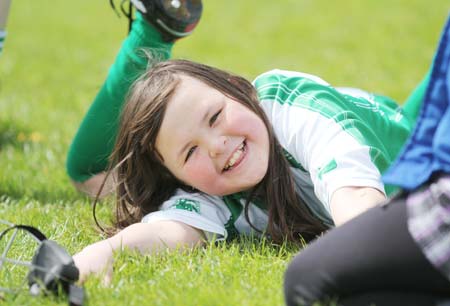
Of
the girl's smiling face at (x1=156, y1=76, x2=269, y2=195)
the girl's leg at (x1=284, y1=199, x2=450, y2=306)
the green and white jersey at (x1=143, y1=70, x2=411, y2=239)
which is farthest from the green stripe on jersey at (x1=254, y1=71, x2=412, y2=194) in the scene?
the girl's leg at (x1=284, y1=199, x2=450, y2=306)

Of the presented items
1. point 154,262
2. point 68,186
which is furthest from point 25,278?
point 68,186

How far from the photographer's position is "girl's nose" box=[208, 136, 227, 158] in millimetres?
2713

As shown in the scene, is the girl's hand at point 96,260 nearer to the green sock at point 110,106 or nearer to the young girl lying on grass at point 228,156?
the young girl lying on grass at point 228,156

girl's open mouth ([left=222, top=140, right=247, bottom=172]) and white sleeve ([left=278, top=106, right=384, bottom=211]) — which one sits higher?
white sleeve ([left=278, top=106, right=384, bottom=211])

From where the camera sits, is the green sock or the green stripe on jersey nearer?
the green stripe on jersey

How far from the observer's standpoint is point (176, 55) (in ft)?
25.4

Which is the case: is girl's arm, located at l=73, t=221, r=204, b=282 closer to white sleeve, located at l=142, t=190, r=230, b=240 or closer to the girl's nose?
white sleeve, located at l=142, t=190, r=230, b=240

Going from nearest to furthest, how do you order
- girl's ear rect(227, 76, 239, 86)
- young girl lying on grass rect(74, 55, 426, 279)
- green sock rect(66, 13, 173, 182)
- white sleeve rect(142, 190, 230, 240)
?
1. young girl lying on grass rect(74, 55, 426, 279)
2. white sleeve rect(142, 190, 230, 240)
3. girl's ear rect(227, 76, 239, 86)
4. green sock rect(66, 13, 173, 182)

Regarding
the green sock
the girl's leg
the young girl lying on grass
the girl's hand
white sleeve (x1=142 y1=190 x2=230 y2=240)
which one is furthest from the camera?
the green sock

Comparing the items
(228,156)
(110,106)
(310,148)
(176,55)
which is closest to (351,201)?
(310,148)

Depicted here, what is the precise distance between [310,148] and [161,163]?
57 centimetres

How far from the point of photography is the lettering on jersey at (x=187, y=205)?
2.90 metres

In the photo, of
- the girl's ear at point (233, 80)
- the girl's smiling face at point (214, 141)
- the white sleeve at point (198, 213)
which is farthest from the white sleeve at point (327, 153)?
the white sleeve at point (198, 213)

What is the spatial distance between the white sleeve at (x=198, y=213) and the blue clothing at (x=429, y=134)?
94 cm
